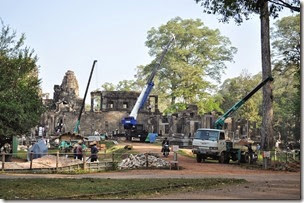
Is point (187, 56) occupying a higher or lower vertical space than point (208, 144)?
higher

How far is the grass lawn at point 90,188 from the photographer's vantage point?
36.7 feet

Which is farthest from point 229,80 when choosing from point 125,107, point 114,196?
point 114,196

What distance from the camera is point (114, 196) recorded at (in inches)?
460

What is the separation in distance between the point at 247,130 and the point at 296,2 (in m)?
38.8

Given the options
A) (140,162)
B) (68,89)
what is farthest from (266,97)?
(68,89)

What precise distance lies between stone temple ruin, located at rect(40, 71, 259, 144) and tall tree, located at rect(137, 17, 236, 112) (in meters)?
2.39

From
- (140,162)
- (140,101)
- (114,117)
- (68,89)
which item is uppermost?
(68,89)

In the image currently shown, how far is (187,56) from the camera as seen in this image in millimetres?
57000

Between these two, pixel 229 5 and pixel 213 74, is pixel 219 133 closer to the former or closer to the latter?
pixel 229 5

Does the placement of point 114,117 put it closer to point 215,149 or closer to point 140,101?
point 140,101

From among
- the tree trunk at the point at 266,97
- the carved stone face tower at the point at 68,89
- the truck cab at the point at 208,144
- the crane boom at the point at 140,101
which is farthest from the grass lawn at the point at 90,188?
the carved stone face tower at the point at 68,89

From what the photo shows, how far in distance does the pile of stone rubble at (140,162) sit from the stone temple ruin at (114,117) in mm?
26637

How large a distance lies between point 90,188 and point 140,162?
31.0ft

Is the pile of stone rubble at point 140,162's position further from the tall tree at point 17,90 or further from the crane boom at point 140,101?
the crane boom at point 140,101
